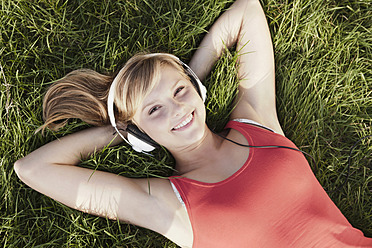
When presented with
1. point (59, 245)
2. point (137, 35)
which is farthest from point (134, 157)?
point (137, 35)

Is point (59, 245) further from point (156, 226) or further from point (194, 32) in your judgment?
point (194, 32)

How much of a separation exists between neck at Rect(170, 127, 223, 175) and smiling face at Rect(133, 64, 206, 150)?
148mm

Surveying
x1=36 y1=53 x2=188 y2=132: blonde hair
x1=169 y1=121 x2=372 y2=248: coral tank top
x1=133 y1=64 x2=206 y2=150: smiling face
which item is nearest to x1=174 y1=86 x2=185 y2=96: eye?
x1=133 y1=64 x2=206 y2=150: smiling face

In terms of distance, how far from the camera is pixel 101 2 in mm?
2768

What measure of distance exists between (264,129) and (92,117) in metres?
1.34

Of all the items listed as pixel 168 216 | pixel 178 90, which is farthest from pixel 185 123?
pixel 168 216

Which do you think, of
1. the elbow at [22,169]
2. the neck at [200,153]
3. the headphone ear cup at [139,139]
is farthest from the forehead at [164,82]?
the elbow at [22,169]

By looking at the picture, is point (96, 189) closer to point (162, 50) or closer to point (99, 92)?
point (99, 92)

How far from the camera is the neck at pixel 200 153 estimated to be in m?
2.33

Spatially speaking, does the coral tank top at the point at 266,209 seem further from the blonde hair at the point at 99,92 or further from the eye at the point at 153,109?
the blonde hair at the point at 99,92

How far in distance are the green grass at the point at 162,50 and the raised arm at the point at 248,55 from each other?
11 cm

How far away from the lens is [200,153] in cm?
235

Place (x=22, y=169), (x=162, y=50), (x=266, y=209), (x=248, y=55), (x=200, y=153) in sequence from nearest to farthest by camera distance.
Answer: (x=266, y=209) → (x=22, y=169) → (x=200, y=153) → (x=248, y=55) → (x=162, y=50)

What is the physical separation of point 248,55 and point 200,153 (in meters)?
0.90
